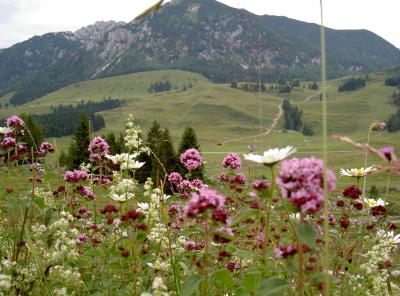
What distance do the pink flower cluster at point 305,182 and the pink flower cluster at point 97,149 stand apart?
4.80 metres

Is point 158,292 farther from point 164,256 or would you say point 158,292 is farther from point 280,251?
point 164,256

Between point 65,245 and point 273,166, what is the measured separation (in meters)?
1.51

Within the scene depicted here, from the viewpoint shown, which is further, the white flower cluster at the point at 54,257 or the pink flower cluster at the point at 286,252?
the white flower cluster at the point at 54,257

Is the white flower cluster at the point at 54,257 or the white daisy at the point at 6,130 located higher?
the white daisy at the point at 6,130

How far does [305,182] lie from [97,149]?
5.01 meters

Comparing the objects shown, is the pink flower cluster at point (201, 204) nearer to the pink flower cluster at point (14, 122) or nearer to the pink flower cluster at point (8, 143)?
the pink flower cluster at point (8, 143)

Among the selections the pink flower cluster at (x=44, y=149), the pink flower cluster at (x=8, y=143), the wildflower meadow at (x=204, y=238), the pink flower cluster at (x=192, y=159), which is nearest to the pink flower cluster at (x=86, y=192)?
the wildflower meadow at (x=204, y=238)

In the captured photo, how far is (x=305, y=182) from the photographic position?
2.24 metres

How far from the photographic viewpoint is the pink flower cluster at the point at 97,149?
22.0 feet

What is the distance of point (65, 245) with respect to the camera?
3020 mm

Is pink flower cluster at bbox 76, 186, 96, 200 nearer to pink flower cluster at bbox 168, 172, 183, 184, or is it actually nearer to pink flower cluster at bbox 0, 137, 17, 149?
pink flower cluster at bbox 0, 137, 17, 149

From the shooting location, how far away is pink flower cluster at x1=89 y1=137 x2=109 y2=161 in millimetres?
6711

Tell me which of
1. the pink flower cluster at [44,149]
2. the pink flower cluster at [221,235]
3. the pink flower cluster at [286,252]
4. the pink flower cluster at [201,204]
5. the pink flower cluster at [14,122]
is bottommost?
the pink flower cluster at [286,252]

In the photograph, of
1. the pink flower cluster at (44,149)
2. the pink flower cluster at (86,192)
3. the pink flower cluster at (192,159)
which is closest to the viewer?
the pink flower cluster at (86,192)
